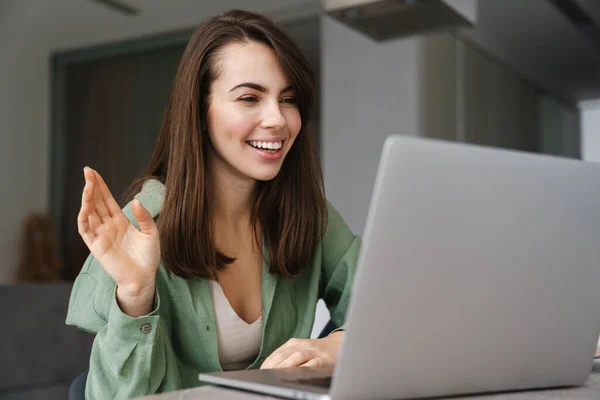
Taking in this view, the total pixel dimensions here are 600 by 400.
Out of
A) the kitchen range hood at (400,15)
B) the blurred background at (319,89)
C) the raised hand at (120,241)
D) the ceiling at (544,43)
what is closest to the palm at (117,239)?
the raised hand at (120,241)

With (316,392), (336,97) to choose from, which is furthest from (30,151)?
(316,392)

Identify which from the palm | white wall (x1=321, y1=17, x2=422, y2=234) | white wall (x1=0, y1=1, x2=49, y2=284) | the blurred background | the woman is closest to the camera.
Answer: the palm

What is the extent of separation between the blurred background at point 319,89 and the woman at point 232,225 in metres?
2.80

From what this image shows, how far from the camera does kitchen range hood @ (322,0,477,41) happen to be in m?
2.08

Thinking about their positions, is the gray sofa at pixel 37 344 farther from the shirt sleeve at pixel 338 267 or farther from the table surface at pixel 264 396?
the table surface at pixel 264 396

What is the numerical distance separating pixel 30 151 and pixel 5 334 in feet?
12.7

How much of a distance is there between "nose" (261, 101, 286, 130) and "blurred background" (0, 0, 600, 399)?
2864 mm

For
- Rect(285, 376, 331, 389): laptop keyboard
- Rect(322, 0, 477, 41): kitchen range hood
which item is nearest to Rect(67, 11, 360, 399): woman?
Rect(285, 376, 331, 389): laptop keyboard

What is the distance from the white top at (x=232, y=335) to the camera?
4.22ft

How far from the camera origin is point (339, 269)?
146 centimetres

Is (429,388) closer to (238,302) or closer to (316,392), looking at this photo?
(316,392)

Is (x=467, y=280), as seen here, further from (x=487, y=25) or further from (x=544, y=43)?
(x=544, y=43)

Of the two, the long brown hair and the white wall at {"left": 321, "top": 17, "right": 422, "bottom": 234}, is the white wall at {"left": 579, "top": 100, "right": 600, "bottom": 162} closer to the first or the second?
the white wall at {"left": 321, "top": 17, "right": 422, "bottom": 234}

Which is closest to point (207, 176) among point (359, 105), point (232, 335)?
point (232, 335)
